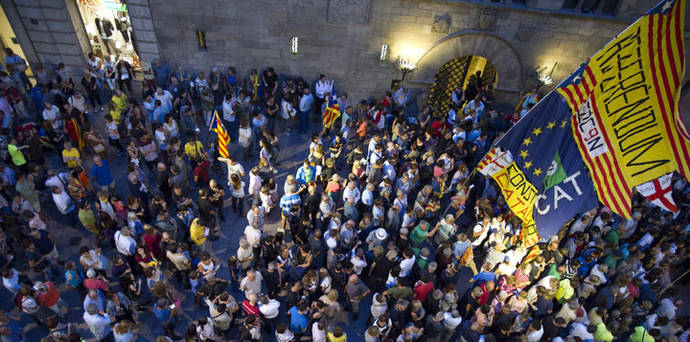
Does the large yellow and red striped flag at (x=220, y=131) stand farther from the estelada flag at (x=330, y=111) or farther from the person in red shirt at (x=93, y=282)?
the person in red shirt at (x=93, y=282)

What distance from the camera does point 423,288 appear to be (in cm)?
888

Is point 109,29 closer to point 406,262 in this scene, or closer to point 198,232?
point 198,232

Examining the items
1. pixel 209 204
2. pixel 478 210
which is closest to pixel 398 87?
pixel 478 210

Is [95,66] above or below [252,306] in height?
above

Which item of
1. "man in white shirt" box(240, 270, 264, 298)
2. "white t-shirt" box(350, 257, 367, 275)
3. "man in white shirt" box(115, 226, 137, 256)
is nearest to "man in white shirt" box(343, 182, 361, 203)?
"white t-shirt" box(350, 257, 367, 275)

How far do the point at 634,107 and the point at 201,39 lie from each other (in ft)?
45.8

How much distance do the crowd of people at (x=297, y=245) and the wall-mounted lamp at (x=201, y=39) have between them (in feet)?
6.29

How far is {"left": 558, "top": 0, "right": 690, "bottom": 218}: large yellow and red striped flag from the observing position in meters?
6.12

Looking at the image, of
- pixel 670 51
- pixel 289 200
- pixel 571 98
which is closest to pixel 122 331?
pixel 289 200

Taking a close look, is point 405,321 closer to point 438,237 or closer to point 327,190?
point 438,237

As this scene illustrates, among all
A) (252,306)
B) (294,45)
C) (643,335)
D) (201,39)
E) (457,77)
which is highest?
(294,45)

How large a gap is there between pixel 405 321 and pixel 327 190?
4.00 metres

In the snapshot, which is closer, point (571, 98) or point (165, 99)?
point (571, 98)

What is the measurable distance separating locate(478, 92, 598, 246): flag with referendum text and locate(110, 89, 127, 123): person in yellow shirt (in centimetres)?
1126
